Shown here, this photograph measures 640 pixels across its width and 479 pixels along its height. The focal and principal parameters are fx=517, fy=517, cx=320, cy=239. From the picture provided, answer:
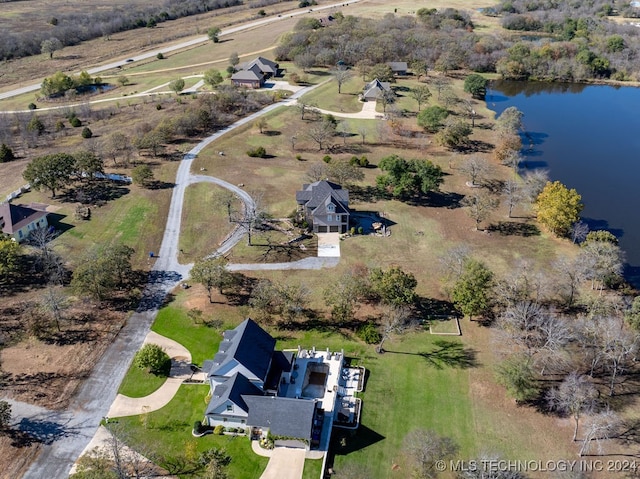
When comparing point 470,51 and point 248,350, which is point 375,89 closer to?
point 470,51

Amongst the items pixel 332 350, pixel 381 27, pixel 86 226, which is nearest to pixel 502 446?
pixel 332 350

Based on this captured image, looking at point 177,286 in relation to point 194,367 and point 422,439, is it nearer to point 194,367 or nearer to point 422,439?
point 194,367

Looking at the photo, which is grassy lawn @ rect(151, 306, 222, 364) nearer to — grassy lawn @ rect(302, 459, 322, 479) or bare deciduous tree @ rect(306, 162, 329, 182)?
grassy lawn @ rect(302, 459, 322, 479)

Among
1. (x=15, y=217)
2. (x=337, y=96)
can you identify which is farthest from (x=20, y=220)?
(x=337, y=96)

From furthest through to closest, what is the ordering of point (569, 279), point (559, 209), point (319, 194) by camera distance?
point (319, 194) → point (559, 209) → point (569, 279)

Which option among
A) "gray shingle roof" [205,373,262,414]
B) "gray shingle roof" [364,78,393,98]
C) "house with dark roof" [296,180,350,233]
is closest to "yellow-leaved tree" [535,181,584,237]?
"house with dark roof" [296,180,350,233]

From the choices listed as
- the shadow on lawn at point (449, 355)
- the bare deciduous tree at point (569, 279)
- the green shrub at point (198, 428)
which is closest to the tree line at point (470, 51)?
the bare deciduous tree at point (569, 279)

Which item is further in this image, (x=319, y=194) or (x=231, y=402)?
(x=319, y=194)
